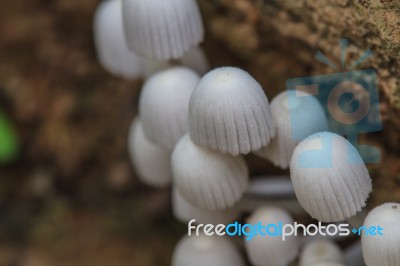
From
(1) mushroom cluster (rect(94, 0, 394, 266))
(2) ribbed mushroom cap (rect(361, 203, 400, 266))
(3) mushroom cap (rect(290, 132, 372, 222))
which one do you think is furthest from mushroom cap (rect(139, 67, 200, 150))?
(2) ribbed mushroom cap (rect(361, 203, 400, 266))

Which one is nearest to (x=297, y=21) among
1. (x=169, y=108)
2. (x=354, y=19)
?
(x=354, y=19)

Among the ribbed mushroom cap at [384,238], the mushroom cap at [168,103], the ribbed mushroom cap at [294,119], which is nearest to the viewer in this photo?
the ribbed mushroom cap at [384,238]

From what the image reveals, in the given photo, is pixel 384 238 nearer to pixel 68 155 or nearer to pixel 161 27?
pixel 161 27

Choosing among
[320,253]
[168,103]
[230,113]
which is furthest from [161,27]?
[320,253]

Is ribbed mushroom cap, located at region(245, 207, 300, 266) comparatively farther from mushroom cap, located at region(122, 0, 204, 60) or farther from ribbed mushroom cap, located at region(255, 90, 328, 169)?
mushroom cap, located at region(122, 0, 204, 60)

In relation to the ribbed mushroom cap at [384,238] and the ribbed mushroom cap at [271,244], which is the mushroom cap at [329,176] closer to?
the ribbed mushroom cap at [384,238]

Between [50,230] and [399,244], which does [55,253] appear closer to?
[50,230]

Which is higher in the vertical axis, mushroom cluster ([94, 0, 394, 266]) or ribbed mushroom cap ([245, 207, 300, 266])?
mushroom cluster ([94, 0, 394, 266])

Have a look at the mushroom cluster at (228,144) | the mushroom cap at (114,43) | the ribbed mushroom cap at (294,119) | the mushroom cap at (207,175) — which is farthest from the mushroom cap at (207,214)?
the mushroom cap at (114,43)
